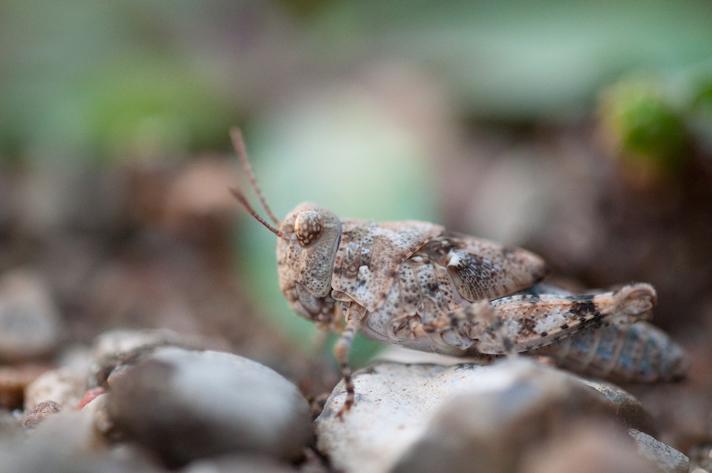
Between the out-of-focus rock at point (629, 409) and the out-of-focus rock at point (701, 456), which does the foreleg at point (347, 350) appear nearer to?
the out-of-focus rock at point (629, 409)

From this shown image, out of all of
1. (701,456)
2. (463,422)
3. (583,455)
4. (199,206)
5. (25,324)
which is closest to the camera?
(583,455)

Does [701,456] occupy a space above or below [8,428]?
below

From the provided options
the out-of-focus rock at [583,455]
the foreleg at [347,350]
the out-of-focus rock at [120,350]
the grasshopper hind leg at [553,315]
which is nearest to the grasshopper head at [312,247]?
the foreleg at [347,350]

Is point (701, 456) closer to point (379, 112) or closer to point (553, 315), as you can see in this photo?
point (553, 315)

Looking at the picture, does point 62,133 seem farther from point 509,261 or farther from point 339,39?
point 509,261

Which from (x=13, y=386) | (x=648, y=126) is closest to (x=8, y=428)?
(x=13, y=386)
